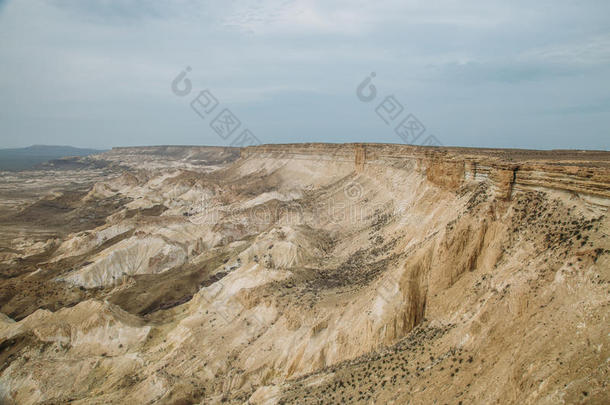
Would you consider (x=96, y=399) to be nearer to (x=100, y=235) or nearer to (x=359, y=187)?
(x=100, y=235)

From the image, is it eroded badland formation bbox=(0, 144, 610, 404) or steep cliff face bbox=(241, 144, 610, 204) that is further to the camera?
steep cliff face bbox=(241, 144, 610, 204)

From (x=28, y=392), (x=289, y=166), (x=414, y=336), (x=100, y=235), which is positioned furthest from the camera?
(x=289, y=166)

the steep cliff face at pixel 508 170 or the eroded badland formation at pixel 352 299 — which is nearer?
the eroded badland formation at pixel 352 299

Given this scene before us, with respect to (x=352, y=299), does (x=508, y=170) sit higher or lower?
higher

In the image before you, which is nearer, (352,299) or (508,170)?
(508,170)

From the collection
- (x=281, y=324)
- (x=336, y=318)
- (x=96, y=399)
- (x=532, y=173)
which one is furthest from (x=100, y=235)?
(x=532, y=173)

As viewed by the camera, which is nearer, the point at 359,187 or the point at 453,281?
the point at 453,281

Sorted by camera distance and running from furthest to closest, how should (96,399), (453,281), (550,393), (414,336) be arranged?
(96,399)
(453,281)
(414,336)
(550,393)

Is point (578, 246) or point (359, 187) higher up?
point (359, 187)
